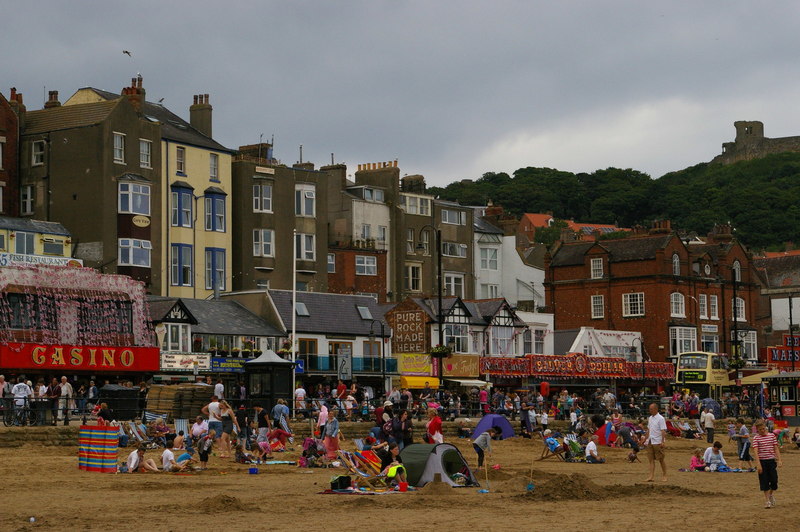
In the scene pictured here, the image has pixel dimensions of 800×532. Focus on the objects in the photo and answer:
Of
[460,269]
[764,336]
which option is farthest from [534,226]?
[460,269]

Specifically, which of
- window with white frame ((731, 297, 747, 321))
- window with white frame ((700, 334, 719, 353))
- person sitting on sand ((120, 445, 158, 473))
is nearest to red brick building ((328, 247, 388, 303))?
window with white frame ((700, 334, 719, 353))

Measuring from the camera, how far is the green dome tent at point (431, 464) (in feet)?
90.6

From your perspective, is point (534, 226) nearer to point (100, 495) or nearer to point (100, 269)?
point (100, 269)

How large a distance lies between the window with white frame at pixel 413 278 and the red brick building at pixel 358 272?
3.41 m

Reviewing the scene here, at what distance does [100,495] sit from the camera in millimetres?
25719

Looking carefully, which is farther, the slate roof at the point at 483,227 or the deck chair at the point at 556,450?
the slate roof at the point at 483,227

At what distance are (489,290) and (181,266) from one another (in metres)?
29.8

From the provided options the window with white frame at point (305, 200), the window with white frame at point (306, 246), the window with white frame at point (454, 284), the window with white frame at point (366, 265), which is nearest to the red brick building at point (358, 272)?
the window with white frame at point (366, 265)

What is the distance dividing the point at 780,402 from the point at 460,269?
26.3 meters

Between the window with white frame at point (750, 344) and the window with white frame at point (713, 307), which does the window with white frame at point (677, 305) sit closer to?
the window with white frame at point (713, 307)

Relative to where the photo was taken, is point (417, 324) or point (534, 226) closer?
point (417, 324)

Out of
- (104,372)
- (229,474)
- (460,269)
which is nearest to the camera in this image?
(229,474)

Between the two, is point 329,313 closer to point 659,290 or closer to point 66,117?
point 66,117

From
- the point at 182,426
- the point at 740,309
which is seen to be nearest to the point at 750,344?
the point at 740,309
